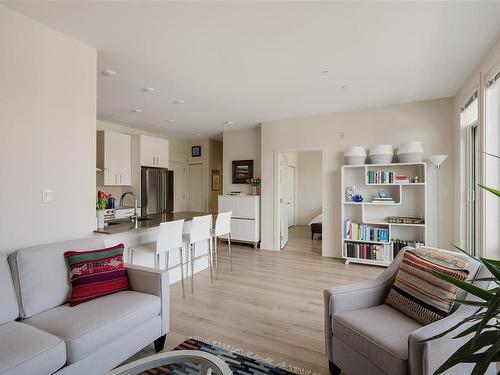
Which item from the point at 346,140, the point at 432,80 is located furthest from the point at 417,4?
the point at 346,140

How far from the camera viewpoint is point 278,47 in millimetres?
2664

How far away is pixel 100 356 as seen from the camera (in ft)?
5.68

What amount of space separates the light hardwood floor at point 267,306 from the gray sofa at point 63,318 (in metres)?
0.50

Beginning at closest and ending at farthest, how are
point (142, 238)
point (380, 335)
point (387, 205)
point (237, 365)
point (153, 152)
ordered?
point (380, 335) < point (237, 365) < point (142, 238) < point (387, 205) < point (153, 152)

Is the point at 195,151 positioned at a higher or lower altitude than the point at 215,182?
higher

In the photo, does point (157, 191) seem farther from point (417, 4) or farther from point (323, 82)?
point (417, 4)

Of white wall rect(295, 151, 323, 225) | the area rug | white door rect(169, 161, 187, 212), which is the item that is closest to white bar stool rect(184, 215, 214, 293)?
the area rug

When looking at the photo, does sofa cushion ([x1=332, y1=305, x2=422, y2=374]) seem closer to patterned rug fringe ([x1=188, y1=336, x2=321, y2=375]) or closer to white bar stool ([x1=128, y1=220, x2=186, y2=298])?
patterned rug fringe ([x1=188, y1=336, x2=321, y2=375])

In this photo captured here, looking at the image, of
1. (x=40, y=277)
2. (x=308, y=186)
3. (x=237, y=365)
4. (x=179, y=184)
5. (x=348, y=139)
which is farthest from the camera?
(x=308, y=186)

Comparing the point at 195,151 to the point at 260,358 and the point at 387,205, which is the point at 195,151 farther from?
the point at 260,358

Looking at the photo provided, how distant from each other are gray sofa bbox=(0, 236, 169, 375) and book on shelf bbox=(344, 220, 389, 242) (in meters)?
3.43

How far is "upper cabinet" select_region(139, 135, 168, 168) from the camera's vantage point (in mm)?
5955

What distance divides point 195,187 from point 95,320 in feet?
20.3

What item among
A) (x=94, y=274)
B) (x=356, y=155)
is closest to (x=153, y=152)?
(x=356, y=155)
